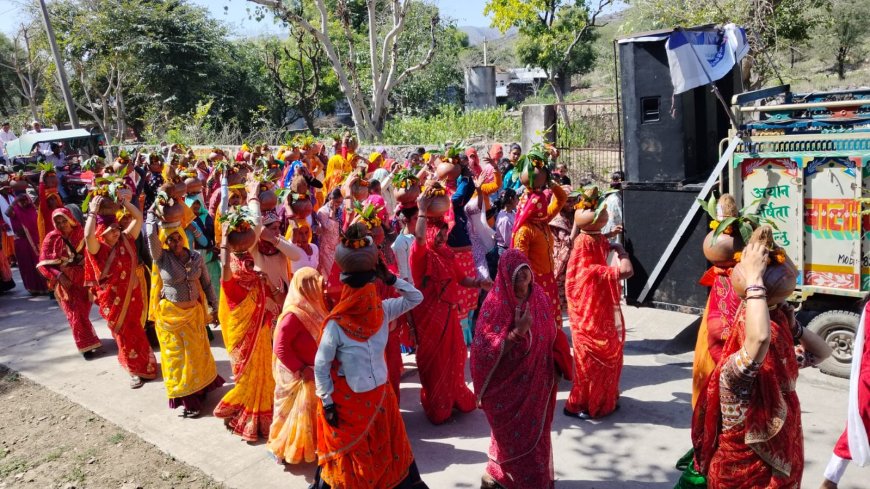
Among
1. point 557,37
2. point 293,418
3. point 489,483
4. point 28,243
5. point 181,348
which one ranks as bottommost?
point 489,483

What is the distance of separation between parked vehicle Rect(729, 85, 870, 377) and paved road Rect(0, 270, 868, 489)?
588mm

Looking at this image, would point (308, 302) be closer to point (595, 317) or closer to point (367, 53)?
point (595, 317)

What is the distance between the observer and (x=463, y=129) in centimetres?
1706

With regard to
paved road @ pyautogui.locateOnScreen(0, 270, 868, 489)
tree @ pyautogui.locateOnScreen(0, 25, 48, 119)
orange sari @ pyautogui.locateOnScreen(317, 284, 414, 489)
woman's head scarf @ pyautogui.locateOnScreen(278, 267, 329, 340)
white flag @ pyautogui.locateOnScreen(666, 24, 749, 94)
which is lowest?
paved road @ pyautogui.locateOnScreen(0, 270, 868, 489)

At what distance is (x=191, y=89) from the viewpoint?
89.1 feet

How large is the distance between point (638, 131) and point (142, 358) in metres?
5.42

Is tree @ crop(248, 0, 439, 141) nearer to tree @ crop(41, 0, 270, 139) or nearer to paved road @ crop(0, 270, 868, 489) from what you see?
tree @ crop(41, 0, 270, 139)

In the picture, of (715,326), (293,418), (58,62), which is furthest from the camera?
(58,62)

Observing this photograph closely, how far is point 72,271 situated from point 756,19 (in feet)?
40.0

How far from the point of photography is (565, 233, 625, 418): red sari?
4.94 metres

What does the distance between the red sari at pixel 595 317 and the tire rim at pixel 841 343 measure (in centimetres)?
191

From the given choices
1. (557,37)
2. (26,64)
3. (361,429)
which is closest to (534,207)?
(361,429)

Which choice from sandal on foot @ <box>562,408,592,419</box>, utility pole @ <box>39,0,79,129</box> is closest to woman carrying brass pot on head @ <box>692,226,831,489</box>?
sandal on foot @ <box>562,408,592,419</box>

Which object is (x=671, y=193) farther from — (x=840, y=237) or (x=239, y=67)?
(x=239, y=67)
